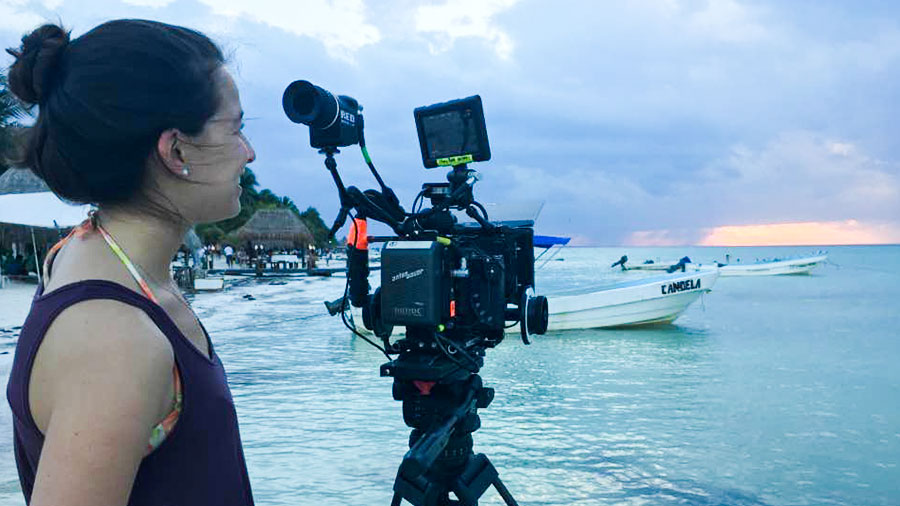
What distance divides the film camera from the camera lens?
0.31 feet

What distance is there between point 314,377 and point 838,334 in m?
12.4

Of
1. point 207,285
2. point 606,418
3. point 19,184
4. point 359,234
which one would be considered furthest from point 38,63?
point 19,184

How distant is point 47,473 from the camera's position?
2.37 feet

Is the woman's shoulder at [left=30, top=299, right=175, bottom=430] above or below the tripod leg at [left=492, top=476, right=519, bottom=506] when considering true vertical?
above

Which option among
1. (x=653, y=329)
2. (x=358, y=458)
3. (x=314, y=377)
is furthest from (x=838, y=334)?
(x=358, y=458)

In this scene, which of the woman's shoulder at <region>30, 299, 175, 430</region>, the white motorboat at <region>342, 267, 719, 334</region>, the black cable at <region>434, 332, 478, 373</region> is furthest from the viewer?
the white motorboat at <region>342, 267, 719, 334</region>

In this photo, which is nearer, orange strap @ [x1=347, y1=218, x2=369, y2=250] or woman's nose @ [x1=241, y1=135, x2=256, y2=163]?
woman's nose @ [x1=241, y1=135, x2=256, y2=163]

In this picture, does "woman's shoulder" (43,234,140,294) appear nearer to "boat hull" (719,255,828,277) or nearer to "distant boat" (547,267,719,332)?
"distant boat" (547,267,719,332)

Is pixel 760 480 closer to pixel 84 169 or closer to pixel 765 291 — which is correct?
pixel 84 169

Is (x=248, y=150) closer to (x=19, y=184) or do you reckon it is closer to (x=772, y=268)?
(x=19, y=184)

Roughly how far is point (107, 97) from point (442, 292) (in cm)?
161

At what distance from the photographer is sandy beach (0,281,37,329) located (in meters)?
11.0

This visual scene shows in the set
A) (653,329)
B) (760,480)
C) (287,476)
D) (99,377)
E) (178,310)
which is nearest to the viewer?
(99,377)

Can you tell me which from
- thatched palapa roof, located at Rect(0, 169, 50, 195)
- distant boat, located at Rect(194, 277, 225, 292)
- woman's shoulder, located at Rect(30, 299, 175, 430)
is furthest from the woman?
distant boat, located at Rect(194, 277, 225, 292)
